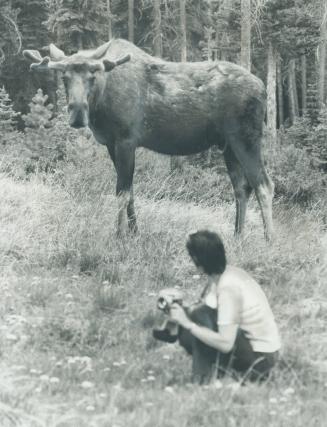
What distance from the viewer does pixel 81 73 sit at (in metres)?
7.66

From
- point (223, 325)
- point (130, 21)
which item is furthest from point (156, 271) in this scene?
point (130, 21)

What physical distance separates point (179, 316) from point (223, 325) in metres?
0.29

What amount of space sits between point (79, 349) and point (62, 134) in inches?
435

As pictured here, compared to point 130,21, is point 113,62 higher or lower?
lower

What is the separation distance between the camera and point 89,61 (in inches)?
304

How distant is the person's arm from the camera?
14.3 ft

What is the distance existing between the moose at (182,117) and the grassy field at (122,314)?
0.62m

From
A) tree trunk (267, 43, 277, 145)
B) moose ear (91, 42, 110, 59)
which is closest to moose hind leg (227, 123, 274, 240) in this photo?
moose ear (91, 42, 110, 59)

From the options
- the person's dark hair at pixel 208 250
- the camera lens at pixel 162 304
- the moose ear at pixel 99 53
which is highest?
the moose ear at pixel 99 53

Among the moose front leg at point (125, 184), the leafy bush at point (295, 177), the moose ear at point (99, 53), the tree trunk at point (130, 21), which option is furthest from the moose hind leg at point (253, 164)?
the tree trunk at point (130, 21)

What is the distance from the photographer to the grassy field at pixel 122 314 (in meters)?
4.10

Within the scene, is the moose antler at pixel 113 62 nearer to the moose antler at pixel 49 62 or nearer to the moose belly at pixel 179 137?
the moose antler at pixel 49 62

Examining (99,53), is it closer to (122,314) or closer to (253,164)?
(253,164)

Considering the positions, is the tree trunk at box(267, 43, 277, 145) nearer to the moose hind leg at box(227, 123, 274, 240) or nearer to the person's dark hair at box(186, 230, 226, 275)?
the moose hind leg at box(227, 123, 274, 240)
